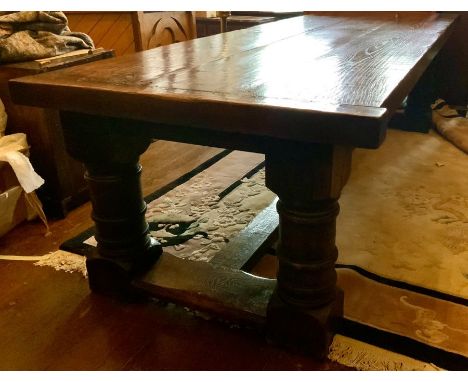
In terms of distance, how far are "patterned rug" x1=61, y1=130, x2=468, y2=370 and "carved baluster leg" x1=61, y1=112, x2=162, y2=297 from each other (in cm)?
12

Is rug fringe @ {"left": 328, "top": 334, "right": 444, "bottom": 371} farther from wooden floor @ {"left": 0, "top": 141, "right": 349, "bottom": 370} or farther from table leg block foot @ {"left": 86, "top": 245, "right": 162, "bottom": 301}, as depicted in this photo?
table leg block foot @ {"left": 86, "top": 245, "right": 162, "bottom": 301}

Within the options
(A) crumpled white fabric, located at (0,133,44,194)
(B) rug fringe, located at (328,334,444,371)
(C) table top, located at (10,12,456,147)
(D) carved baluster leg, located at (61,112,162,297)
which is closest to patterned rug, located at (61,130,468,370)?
(B) rug fringe, located at (328,334,444,371)

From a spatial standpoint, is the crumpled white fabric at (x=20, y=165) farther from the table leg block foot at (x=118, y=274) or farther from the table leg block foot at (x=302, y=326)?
the table leg block foot at (x=302, y=326)

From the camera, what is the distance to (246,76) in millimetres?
1066

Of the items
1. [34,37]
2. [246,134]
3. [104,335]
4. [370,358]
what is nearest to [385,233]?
[370,358]

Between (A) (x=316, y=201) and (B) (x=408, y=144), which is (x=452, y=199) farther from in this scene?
(A) (x=316, y=201)

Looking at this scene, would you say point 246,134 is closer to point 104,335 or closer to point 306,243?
point 306,243

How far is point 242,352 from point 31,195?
3.21 ft

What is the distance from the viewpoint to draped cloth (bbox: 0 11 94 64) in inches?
67.2

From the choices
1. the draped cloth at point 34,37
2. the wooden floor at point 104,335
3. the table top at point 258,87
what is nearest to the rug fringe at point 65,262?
the wooden floor at point 104,335

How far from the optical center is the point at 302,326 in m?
1.04

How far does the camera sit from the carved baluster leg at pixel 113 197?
44.4 inches

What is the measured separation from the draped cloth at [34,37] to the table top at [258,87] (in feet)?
1.82
